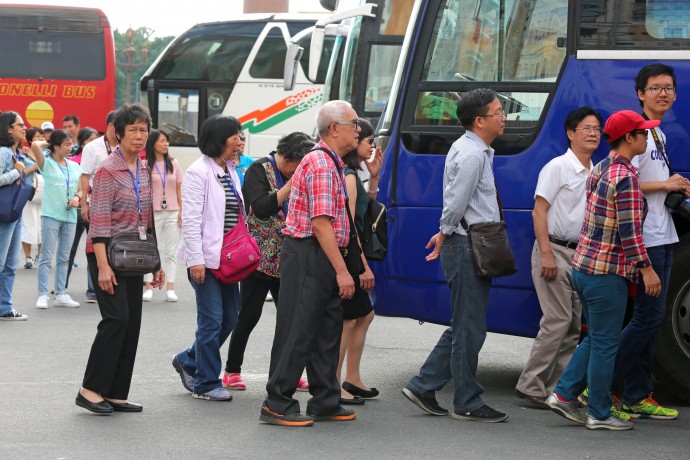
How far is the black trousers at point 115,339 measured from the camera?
23.6 ft

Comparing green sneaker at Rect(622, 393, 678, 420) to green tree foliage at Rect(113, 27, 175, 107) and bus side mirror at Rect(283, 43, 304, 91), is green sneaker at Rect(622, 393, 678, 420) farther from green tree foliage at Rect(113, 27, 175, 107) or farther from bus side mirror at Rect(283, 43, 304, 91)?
green tree foliage at Rect(113, 27, 175, 107)

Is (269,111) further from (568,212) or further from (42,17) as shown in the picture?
(568,212)

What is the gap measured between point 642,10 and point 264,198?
8.27 feet

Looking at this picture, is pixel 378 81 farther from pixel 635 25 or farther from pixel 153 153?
pixel 635 25

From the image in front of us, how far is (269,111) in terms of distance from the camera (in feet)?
80.4

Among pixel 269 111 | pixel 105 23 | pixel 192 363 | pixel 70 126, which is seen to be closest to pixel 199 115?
pixel 269 111

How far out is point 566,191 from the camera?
7.48 metres

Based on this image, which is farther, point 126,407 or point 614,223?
point 126,407

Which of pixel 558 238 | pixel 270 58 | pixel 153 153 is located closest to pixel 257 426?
pixel 558 238

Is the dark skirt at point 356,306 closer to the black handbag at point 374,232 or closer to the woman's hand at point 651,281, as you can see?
the black handbag at point 374,232

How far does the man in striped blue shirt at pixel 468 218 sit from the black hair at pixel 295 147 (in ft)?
3.26

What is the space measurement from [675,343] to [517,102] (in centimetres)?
173

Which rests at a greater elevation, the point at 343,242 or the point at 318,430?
the point at 343,242

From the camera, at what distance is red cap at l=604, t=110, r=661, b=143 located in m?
6.68
